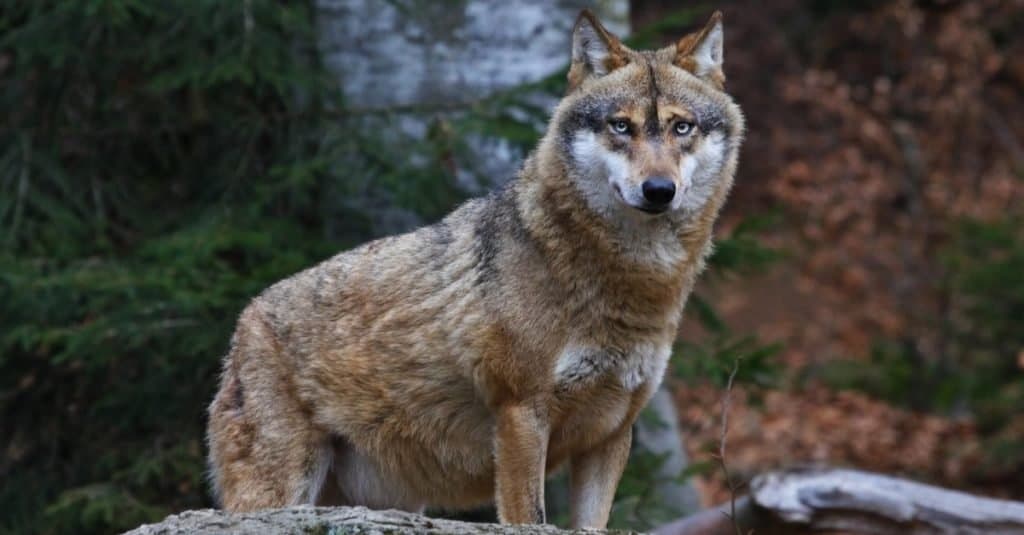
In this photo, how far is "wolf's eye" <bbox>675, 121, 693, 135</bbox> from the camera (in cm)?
614

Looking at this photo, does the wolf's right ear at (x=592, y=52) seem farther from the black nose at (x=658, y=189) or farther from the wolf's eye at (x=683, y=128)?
the black nose at (x=658, y=189)

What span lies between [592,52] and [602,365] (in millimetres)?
1528

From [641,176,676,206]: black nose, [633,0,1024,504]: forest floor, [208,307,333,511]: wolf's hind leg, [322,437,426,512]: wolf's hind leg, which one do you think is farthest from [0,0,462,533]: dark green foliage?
[633,0,1024,504]: forest floor

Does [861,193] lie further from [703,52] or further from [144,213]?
[703,52]

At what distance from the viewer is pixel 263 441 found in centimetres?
680

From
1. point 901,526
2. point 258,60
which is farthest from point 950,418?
point 258,60

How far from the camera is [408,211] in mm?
10031

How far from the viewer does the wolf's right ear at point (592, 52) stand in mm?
6480

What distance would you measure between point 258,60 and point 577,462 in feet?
13.7

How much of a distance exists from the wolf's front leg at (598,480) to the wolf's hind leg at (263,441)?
1316mm

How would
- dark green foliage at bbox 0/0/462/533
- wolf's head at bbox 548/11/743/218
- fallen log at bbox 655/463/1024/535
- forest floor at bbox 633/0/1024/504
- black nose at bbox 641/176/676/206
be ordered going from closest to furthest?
black nose at bbox 641/176/676/206, wolf's head at bbox 548/11/743/218, fallen log at bbox 655/463/1024/535, dark green foliage at bbox 0/0/462/533, forest floor at bbox 633/0/1024/504

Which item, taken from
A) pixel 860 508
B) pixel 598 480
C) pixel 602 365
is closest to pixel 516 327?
pixel 602 365

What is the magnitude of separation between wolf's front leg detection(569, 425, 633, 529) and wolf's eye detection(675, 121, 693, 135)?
1.43 meters

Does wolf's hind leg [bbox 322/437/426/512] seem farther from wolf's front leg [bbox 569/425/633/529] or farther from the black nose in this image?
the black nose
